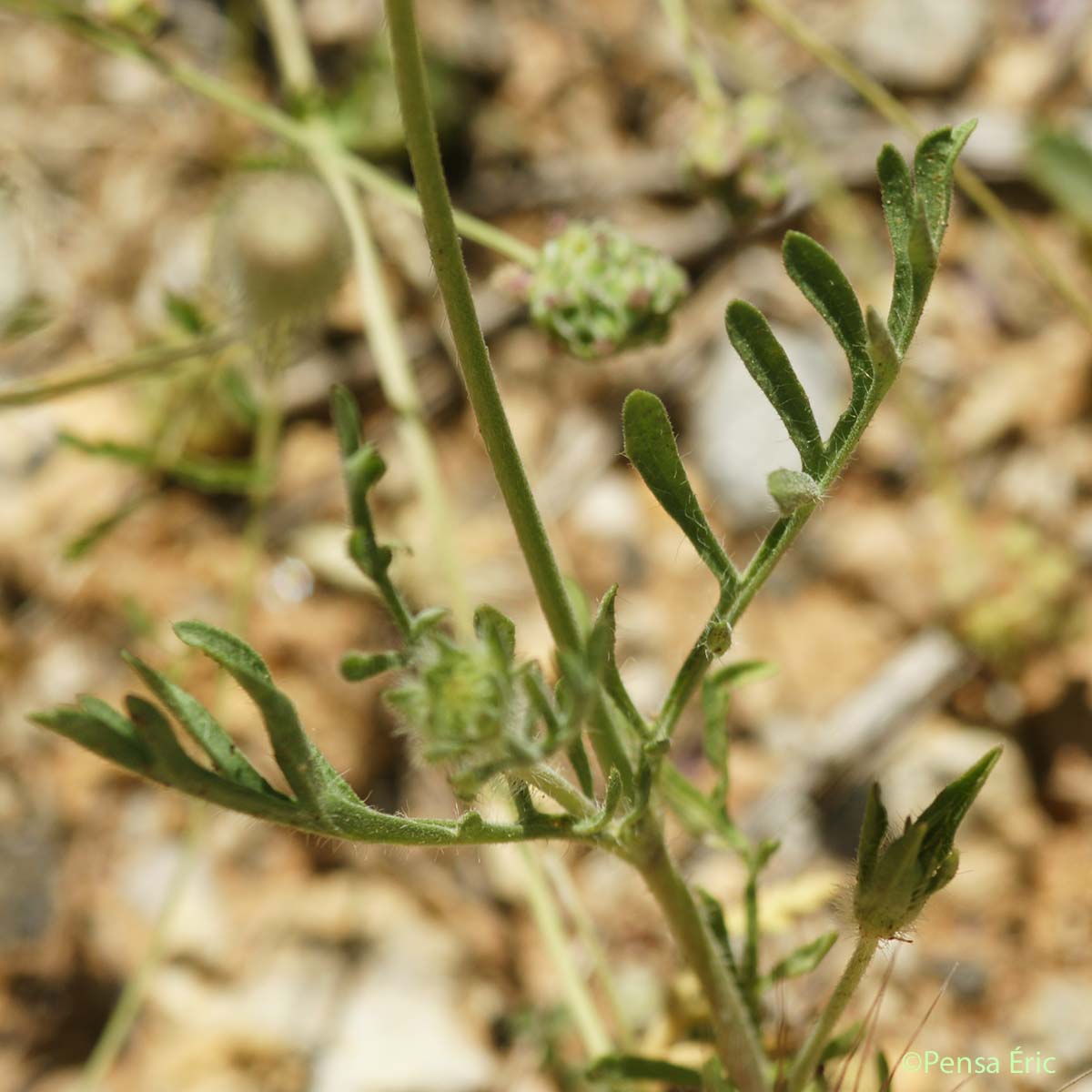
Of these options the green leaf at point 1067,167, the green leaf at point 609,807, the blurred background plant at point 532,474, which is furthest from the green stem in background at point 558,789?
the green leaf at point 1067,167

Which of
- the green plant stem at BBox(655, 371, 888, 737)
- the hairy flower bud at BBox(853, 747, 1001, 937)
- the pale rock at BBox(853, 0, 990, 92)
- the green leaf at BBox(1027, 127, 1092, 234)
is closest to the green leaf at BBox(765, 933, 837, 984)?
the hairy flower bud at BBox(853, 747, 1001, 937)

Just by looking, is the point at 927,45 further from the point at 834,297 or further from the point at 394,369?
the point at 834,297

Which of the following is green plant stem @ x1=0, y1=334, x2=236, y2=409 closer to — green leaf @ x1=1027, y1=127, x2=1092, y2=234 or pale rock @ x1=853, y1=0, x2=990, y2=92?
green leaf @ x1=1027, y1=127, x2=1092, y2=234

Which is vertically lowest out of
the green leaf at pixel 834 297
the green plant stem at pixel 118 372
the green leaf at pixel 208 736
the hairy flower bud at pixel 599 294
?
the green leaf at pixel 208 736

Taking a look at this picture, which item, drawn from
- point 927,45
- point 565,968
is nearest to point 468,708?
point 565,968

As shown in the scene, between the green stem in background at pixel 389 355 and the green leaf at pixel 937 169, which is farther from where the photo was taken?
the green stem in background at pixel 389 355

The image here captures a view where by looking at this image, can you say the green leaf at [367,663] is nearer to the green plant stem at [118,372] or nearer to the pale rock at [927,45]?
the green plant stem at [118,372]

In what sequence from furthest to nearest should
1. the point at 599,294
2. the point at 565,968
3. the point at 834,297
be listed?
the point at 565,968 → the point at 599,294 → the point at 834,297
